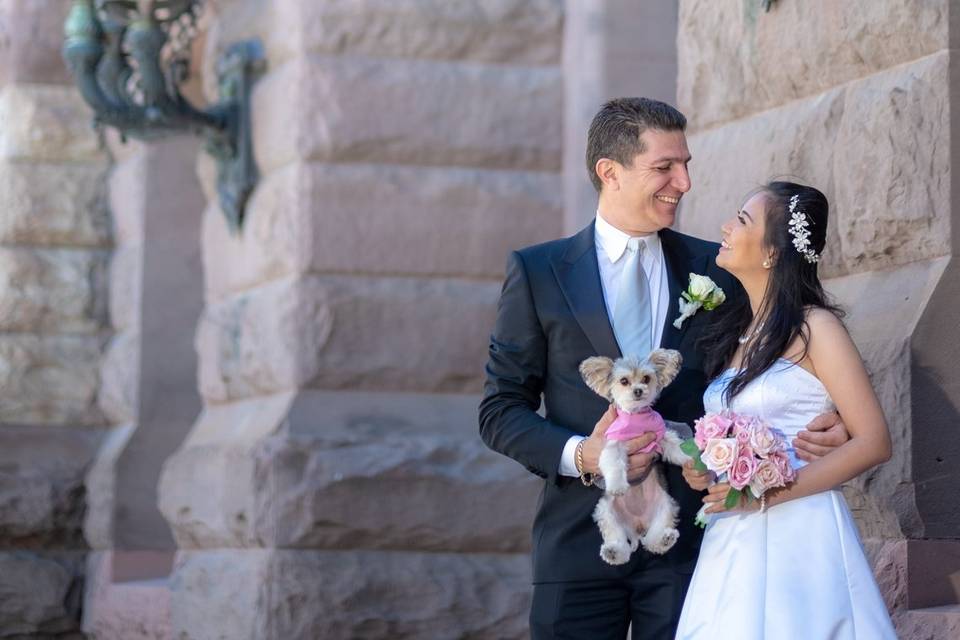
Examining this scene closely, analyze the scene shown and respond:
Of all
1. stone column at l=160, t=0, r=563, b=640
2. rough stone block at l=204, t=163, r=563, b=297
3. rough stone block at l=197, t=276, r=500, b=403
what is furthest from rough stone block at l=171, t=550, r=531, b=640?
rough stone block at l=204, t=163, r=563, b=297

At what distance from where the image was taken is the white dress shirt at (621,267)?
4176mm

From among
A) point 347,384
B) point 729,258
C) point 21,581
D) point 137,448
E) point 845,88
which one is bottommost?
point 21,581

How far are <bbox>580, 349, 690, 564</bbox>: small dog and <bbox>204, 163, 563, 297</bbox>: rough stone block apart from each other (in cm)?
318

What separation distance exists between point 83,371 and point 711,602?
20.9 ft

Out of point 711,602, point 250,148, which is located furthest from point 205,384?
point 711,602

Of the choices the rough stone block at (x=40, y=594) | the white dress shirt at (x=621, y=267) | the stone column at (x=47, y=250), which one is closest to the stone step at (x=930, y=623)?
the white dress shirt at (x=621, y=267)

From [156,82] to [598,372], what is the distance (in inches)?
168

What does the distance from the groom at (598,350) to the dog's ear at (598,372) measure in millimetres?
124

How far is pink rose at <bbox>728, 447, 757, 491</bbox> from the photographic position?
12.2ft

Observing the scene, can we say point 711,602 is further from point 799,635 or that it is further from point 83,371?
point 83,371

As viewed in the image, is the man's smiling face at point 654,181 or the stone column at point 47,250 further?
the stone column at point 47,250

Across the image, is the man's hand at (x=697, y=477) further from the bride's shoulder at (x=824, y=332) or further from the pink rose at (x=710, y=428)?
the bride's shoulder at (x=824, y=332)

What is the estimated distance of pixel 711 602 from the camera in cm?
385

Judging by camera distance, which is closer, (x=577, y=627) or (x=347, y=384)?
(x=577, y=627)
